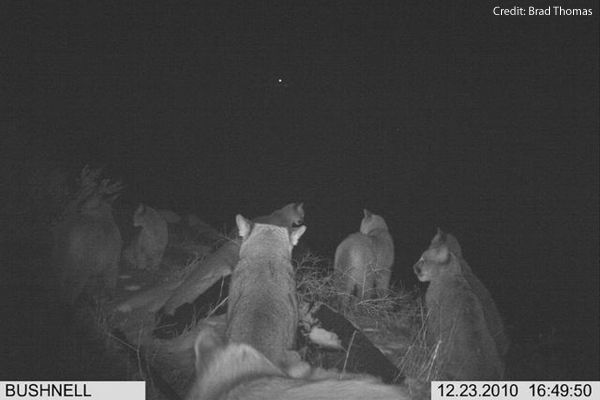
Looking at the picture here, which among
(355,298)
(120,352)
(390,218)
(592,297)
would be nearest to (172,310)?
(120,352)

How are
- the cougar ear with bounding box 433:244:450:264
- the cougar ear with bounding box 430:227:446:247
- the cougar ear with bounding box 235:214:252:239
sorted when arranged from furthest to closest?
the cougar ear with bounding box 430:227:446:247 < the cougar ear with bounding box 433:244:450:264 < the cougar ear with bounding box 235:214:252:239

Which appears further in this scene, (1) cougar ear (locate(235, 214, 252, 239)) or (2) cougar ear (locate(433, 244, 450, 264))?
(2) cougar ear (locate(433, 244, 450, 264))

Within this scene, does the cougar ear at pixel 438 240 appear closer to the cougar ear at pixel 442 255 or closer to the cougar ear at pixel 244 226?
the cougar ear at pixel 442 255

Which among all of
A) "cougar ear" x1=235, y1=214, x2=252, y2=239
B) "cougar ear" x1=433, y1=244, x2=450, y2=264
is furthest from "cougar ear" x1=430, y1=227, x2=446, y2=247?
"cougar ear" x1=235, y1=214, x2=252, y2=239

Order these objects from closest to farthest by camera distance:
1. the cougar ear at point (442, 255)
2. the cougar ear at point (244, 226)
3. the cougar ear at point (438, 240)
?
the cougar ear at point (244, 226), the cougar ear at point (442, 255), the cougar ear at point (438, 240)

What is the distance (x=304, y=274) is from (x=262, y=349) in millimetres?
3065

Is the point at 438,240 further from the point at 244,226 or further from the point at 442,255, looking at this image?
the point at 244,226

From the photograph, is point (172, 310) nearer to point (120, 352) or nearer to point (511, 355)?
point (120, 352)

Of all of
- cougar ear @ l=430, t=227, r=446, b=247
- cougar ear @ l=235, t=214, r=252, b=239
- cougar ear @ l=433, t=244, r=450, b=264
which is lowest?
cougar ear @ l=433, t=244, r=450, b=264

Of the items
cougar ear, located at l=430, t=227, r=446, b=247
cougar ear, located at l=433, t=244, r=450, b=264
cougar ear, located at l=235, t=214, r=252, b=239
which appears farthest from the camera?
cougar ear, located at l=430, t=227, r=446, b=247

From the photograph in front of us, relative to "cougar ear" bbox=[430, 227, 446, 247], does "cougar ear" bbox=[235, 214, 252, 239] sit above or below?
above

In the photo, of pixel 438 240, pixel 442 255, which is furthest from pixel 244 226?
pixel 438 240

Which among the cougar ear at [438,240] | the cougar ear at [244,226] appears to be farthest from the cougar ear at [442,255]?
the cougar ear at [244,226]

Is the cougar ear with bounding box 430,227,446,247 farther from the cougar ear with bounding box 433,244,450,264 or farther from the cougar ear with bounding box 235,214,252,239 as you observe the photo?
the cougar ear with bounding box 235,214,252,239
